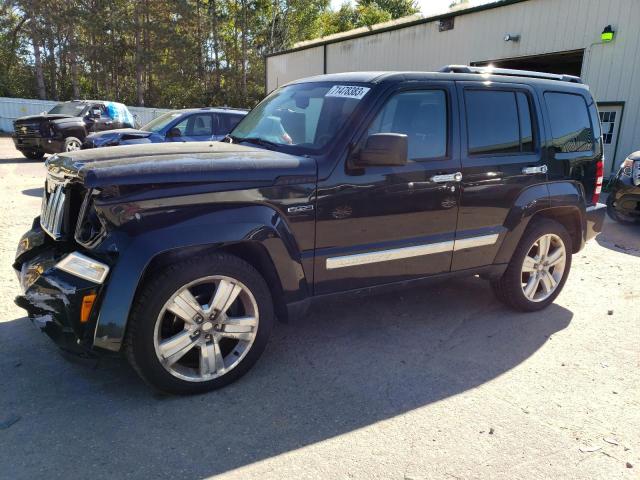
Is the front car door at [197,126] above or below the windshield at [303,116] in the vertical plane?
below

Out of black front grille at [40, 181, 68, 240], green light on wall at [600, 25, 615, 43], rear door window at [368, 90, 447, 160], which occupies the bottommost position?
black front grille at [40, 181, 68, 240]

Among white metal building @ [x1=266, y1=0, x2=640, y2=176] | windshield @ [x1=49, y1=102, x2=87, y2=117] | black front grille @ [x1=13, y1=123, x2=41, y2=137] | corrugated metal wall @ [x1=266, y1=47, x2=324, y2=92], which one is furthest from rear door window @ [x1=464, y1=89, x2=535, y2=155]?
corrugated metal wall @ [x1=266, y1=47, x2=324, y2=92]

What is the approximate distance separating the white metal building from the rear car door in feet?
30.7

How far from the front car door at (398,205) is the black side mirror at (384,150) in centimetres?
10

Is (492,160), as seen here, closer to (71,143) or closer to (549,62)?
(71,143)

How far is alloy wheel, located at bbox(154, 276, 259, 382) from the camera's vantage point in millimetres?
2869

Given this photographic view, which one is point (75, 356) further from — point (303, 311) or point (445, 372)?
point (445, 372)

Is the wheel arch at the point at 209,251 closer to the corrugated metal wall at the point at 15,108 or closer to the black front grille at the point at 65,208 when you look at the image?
the black front grille at the point at 65,208

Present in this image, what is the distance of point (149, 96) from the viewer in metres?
38.3

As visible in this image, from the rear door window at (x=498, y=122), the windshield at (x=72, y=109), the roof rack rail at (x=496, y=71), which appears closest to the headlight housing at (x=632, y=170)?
the roof rack rail at (x=496, y=71)

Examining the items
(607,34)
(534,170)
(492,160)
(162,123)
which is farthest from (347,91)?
(607,34)

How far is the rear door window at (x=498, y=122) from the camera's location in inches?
153

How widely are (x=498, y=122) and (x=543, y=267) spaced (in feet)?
4.70

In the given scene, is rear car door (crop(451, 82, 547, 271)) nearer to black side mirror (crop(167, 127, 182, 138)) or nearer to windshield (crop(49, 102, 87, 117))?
black side mirror (crop(167, 127, 182, 138))
